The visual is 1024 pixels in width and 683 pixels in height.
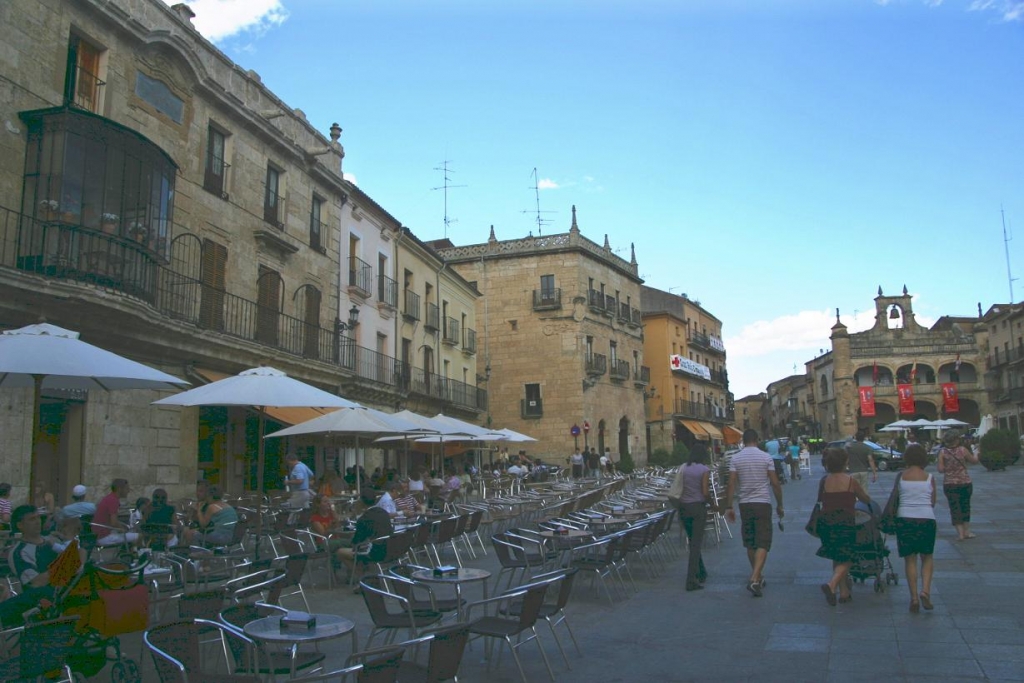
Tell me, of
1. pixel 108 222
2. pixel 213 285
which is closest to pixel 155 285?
pixel 108 222

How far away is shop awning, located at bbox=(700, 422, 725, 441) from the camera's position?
56.3 metres

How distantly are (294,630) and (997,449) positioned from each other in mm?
31240

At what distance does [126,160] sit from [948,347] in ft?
217

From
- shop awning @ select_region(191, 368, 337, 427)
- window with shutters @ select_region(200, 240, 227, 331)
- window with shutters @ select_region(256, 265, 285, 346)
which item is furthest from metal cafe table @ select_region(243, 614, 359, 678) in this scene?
window with shutters @ select_region(256, 265, 285, 346)

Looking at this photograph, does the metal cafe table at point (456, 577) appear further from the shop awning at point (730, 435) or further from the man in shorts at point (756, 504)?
the shop awning at point (730, 435)

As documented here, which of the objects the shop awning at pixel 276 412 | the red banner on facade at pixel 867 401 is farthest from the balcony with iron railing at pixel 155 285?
the red banner on facade at pixel 867 401

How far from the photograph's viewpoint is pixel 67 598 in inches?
183

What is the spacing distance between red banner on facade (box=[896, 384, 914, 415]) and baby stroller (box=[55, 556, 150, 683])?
67.3 m

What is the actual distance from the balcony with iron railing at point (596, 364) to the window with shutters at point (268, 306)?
2223 centimetres

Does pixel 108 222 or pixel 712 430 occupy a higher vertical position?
pixel 108 222

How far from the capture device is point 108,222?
12.7 metres

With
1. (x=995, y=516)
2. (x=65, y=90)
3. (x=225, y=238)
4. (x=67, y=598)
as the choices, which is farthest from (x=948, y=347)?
(x=67, y=598)

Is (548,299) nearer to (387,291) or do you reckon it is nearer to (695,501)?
(387,291)

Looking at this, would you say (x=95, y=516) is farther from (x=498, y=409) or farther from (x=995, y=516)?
(x=498, y=409)
